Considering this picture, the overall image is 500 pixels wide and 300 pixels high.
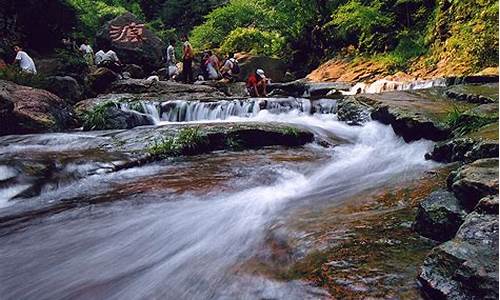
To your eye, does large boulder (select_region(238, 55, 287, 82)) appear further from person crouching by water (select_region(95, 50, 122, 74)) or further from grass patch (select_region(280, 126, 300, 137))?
grass patch (select_region(280, 126, 300, 137))

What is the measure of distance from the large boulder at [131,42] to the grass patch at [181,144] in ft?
46.5

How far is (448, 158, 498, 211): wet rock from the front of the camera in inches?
116

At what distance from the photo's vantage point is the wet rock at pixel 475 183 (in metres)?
2.94

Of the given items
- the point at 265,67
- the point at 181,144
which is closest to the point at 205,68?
the point at 265,67

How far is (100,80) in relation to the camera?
13.9m

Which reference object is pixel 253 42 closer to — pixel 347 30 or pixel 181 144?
pixel 347 30

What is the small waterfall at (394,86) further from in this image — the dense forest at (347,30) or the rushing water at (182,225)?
the rushing water at (182,225)

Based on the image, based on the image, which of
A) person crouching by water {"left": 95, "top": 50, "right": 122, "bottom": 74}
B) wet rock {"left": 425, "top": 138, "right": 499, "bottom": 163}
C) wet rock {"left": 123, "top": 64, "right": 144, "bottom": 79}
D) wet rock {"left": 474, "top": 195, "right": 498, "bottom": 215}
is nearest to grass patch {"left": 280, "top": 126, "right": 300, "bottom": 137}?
wet rock {"left": 425, "top": 138, "right": 499, "bottom": 163}

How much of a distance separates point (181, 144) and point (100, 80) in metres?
7.90

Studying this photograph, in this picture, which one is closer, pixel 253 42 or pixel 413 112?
pixel 413 112

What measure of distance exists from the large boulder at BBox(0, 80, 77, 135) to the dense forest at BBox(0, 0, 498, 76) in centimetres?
607

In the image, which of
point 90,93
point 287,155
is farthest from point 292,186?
point 90,93

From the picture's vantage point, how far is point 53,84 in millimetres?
11516

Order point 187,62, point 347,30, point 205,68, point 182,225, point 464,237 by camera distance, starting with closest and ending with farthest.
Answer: point 464,237, point 182,225, point 347,30, point 187,62, point 205,68
